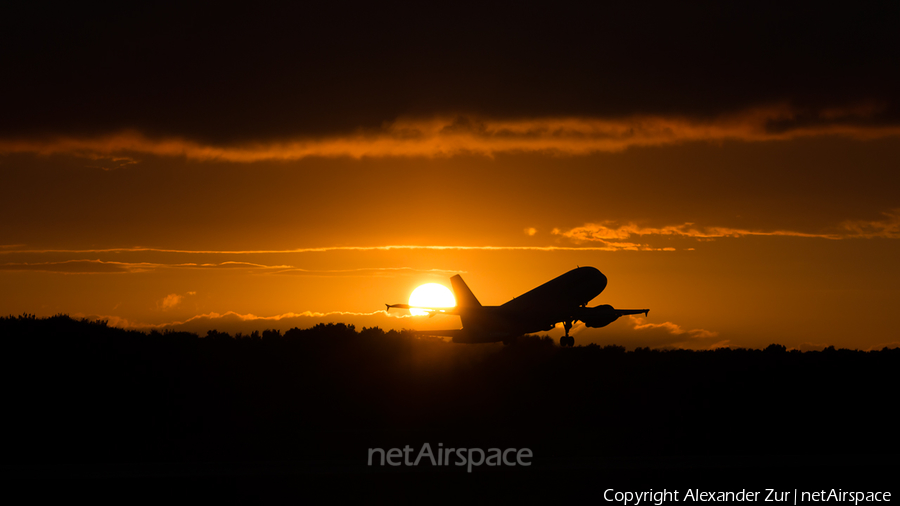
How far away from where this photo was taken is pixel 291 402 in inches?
2702

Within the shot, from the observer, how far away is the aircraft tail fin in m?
76.4

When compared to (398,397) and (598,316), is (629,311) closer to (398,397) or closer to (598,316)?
(598,316)

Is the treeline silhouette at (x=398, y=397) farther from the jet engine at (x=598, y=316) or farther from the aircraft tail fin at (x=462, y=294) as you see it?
the aircraft tail fin at (x=462, y=294)

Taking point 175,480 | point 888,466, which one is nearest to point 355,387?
point 175,480

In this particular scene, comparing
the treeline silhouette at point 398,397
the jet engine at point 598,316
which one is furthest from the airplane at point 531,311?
the treeline silhouette at point 398,397

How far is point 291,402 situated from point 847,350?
6867 cm

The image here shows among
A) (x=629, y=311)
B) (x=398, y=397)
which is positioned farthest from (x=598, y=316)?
(x=398, y=397)

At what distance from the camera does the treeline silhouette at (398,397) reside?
4859cm

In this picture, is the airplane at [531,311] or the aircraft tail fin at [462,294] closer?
the airplane at [531,311]

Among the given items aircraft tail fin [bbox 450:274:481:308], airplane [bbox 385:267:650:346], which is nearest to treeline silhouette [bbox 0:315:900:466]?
airplane [bbox 385:267:650:346]

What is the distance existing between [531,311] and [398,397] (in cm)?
1579

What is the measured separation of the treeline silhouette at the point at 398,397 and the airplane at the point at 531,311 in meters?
4.42

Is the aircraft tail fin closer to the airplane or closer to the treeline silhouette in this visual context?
the airplane

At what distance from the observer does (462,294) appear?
254ft
